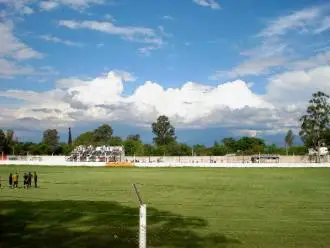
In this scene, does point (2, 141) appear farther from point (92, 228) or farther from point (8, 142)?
point (92, 228)

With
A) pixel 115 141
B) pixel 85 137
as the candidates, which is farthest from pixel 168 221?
pixel 85 137

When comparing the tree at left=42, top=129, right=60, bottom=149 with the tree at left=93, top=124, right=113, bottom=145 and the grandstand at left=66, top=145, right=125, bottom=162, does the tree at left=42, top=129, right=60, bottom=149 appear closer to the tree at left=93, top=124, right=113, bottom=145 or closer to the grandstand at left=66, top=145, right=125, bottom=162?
the tree at left=93, top=124, right=113, bottom=145

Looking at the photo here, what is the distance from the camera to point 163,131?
164125 mm

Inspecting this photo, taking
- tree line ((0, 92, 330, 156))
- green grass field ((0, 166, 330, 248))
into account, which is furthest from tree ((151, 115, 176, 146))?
green grass field ((0, 166, 330, 248))

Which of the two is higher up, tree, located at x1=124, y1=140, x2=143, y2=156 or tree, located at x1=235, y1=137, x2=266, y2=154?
tree, located at x1=235, y1=137, x2=266, y2=154

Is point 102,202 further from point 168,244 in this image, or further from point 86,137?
point 86,137

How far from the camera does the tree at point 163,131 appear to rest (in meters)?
163

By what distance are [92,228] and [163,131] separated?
14725 cm

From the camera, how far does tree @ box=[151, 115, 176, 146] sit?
162750 mm

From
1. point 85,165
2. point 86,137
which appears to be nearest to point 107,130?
point 86,137

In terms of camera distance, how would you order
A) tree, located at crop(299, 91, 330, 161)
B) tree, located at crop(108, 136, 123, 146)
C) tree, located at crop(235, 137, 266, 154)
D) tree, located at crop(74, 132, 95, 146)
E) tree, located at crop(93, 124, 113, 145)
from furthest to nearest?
tree, located at crop(93, 124, 113, 145) < tree, located at crop(74, 132, 95, 146) < tree, located at crop(235, 137, 266, 154) < tree, located at crop(108, 136, 123, 146) < tree, located at crop(299, 91, 330, 161)

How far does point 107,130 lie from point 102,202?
491 feet

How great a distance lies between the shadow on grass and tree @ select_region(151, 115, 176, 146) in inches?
5498

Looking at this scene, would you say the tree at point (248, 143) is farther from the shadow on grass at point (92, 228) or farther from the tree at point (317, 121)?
the shadow on grass at point (92, 228)
